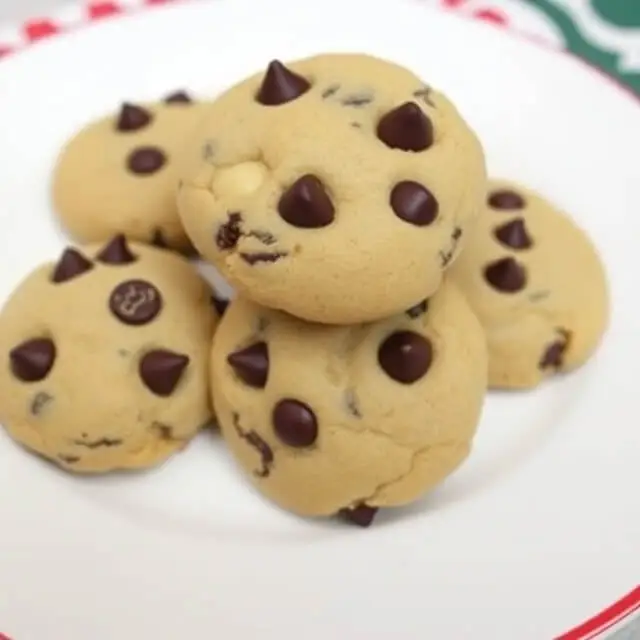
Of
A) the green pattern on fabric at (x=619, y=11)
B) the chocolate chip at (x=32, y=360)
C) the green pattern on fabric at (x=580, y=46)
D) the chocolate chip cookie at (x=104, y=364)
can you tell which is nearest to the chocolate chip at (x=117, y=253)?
the chocolate chip cookie at (x=104, y=364)

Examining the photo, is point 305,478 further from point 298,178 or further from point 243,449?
point 298,178

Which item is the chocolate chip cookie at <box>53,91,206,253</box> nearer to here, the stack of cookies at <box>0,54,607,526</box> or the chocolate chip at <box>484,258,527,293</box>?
the stack of cookies at <box>0,54,607,526</box>

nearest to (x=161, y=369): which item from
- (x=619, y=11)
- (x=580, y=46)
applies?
(x=580, y=46)

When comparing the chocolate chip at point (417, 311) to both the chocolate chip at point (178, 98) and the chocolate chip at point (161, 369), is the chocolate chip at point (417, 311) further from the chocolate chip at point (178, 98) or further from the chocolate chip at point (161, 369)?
the chocolate chip at point (178, 98)

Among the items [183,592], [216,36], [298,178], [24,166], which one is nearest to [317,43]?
[216,36]

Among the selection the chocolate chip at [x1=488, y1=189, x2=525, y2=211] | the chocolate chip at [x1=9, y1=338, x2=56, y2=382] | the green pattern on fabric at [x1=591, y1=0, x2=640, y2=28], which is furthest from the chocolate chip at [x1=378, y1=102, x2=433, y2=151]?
the green pattern on fabric at [x1=591, y1=0, x2=640, y2=28]

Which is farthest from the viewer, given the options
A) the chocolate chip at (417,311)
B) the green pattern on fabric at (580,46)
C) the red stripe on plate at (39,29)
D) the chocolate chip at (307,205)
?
the green pattern on fabric at (580,46)
